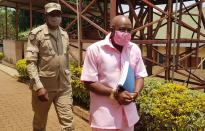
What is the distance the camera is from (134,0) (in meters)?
12.0

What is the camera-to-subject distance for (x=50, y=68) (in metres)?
5.12

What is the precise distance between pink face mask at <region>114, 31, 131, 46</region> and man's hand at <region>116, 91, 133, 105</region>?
0.47m

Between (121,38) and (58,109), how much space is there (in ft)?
6.38

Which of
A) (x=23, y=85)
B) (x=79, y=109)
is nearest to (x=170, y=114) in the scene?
(x=79, y=109)

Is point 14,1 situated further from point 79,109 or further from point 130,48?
point 130,48

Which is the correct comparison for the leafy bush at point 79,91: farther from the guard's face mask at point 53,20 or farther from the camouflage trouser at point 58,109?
the guard's face mask at point 53,20

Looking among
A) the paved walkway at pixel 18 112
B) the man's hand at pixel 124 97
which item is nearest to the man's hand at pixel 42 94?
the man's hand at pixel 124 97

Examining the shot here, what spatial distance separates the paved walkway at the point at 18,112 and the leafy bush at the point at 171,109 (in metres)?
1.67

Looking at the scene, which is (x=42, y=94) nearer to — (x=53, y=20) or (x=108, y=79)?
(x=53, y=20)

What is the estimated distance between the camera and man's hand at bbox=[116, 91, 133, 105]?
11.4 feet

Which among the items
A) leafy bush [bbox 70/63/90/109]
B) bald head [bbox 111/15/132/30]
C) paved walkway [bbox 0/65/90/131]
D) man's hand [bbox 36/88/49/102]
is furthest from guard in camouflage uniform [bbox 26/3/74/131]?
leafy bush [bbox 70/63/90/109]

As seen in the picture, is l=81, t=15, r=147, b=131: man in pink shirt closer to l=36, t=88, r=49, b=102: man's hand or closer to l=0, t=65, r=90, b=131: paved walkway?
l=36, t=88, r=49, b=102: man's hand

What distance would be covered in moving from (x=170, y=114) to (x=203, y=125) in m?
0.46

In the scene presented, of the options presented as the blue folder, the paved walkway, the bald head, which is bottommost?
the paved walkway
